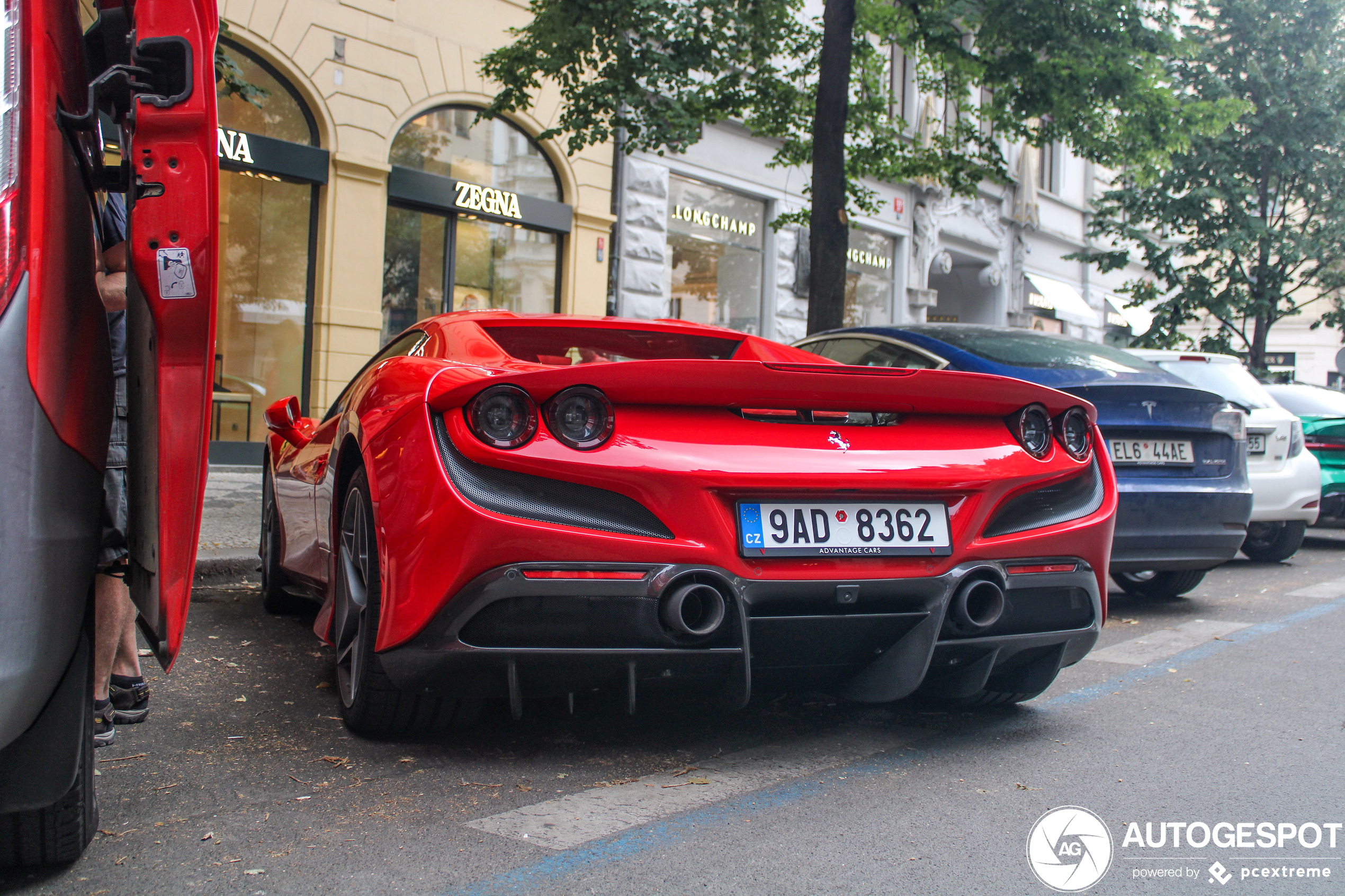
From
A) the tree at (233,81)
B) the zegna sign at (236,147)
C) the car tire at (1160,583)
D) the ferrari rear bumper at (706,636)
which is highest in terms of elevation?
the zegna sign at (236,147)

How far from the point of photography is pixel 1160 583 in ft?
22.2

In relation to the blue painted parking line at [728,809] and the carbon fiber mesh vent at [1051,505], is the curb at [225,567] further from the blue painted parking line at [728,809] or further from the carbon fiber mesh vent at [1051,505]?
the carbon fiber mesh vent at [1051,505]

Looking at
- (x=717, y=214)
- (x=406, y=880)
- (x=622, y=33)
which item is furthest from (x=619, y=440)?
(x=717, y=214)

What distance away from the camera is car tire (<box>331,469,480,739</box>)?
10.3 feet

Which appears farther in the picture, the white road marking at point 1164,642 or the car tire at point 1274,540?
the car tire at point 1274,540

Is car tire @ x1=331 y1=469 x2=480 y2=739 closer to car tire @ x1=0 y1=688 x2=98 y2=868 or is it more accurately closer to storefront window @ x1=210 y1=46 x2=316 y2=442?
car tire @ x1=0 y1=688 x2=98 y2=868

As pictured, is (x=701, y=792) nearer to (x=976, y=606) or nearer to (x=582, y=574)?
(x=582, y=574)

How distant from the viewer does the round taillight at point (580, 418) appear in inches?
113

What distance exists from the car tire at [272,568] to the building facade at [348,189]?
21.9 ft

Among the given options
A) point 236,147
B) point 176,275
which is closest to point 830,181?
point 236,147

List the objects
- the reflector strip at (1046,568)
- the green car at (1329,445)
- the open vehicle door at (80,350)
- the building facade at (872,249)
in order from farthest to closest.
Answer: the building facade at (872,249)
the green car at (1329,445)
the reflector strip at (1046,568)
the open vehicle door at (80,350)

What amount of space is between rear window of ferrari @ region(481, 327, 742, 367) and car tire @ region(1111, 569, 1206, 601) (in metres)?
3.38

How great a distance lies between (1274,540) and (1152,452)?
3976 millimetres

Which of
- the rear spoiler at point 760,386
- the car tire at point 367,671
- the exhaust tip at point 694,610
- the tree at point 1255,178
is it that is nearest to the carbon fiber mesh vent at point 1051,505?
the rear spoiler at point 760,386
